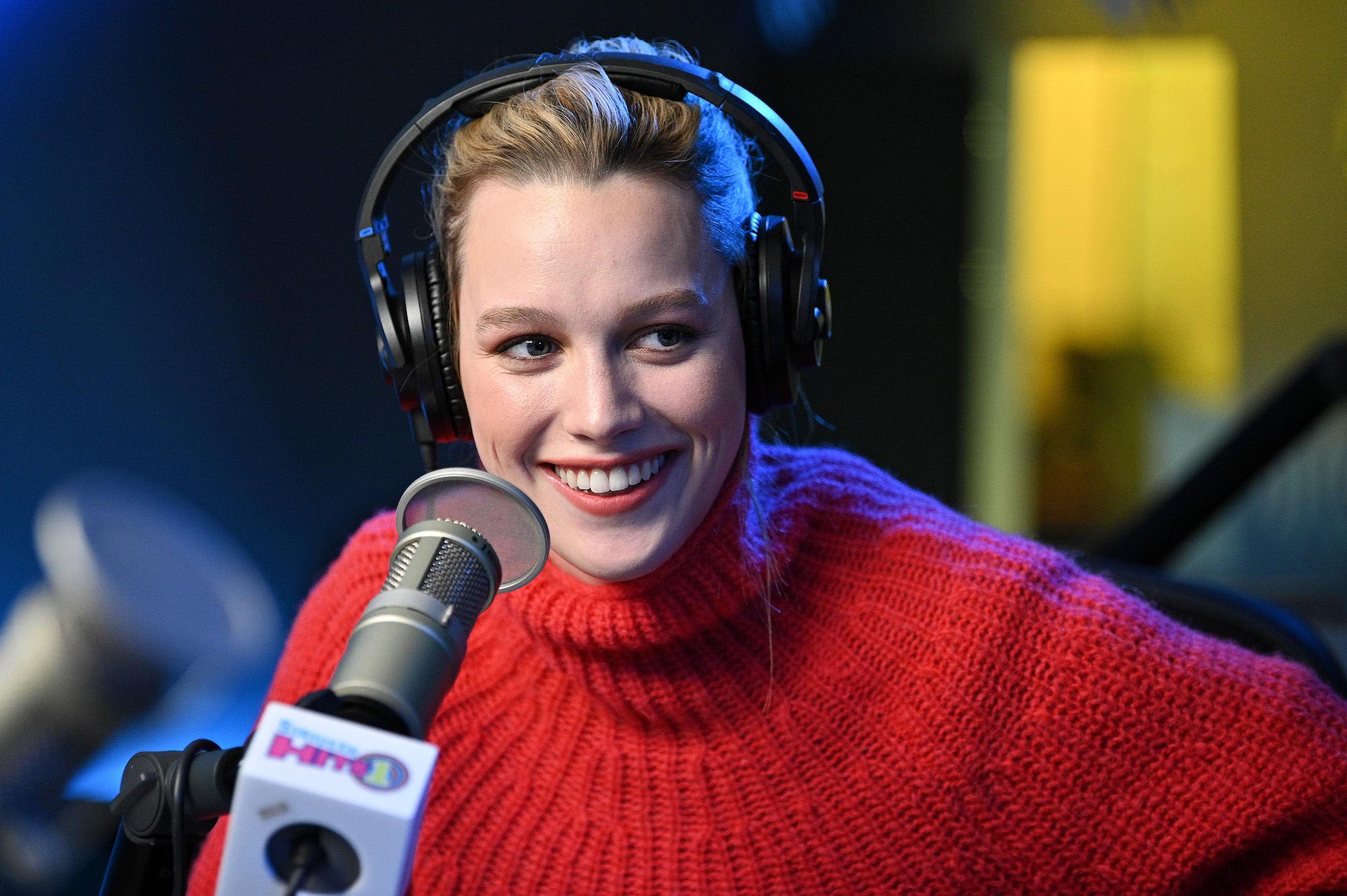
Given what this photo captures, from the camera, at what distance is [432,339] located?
1.09 meters

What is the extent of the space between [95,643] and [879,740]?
733 mm

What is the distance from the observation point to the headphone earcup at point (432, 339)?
109 cm

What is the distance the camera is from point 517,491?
2.22 feet

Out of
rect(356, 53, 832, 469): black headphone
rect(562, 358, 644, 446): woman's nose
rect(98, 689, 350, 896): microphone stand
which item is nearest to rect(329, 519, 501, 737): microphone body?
rect(98, 689, 350, 896): microphone stand

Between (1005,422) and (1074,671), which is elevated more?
(1074,671)

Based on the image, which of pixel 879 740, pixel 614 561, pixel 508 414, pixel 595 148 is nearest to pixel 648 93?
pixel 595 148

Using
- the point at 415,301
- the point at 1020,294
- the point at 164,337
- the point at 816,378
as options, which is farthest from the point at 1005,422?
the point at 415,301

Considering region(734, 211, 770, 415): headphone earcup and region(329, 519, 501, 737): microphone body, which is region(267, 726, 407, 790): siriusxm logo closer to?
region(329, 519, 501, 737): microphone body

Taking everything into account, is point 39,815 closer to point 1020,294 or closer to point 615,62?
point 615,62

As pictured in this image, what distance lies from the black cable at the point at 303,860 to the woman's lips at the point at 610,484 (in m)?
0.52

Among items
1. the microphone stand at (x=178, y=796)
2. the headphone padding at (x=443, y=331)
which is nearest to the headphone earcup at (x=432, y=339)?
the headphone padding at (x=443, y=331)

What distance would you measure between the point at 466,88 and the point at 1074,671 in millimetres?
798

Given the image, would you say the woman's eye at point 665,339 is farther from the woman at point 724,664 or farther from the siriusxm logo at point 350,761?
the siriusxm logo at point 350,761

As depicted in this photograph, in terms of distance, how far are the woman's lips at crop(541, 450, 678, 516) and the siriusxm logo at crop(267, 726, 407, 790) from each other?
0.52m
